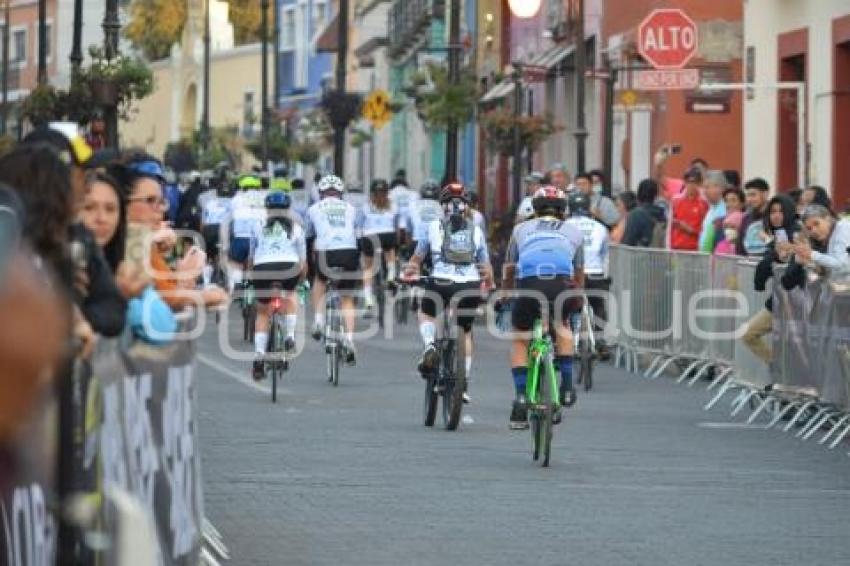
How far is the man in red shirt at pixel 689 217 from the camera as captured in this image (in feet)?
95.3

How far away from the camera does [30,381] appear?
16.0 feet

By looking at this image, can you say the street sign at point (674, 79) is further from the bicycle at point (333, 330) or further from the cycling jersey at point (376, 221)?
the cycling jersey at point (376, 221)

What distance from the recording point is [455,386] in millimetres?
19391

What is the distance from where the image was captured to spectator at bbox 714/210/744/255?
26.9m

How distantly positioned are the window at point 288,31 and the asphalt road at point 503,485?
2682 inches

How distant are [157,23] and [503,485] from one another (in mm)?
87747

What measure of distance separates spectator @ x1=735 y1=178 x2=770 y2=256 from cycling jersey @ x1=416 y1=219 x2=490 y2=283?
394 centimetres

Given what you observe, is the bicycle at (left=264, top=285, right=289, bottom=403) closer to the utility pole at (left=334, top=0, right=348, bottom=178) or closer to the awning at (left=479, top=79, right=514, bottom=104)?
the utility pole at (left=334, top=0, right=348, bottom=178)

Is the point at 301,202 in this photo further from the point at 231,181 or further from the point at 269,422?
the point at 269,422

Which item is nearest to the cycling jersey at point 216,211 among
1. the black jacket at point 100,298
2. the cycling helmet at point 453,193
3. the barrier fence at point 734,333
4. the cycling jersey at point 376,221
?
the cycling jersey at point 376,221

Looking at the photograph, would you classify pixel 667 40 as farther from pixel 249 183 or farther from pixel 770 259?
Result: pixel 770 259

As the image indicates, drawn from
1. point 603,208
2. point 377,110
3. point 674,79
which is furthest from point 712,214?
point 377,110

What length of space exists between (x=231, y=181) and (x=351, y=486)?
29.2 metres

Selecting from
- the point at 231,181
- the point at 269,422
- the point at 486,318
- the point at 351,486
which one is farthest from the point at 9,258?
the point at 231,181
